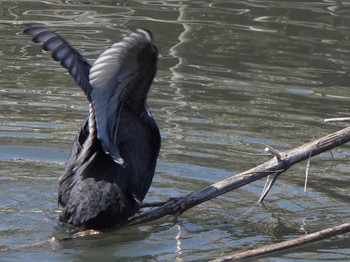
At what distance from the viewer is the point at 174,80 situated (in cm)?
1127

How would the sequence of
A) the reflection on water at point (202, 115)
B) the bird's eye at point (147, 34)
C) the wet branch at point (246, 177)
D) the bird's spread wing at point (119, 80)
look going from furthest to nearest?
the reflection on water at point (202, 115) < the wet branch at point (246, 177) < the bird's spread wing at point (119, 80) < the bird's eye at point (147, 34)

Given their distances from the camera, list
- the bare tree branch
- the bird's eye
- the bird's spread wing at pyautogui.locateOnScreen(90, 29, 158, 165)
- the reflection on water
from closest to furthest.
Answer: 1. the bare tree branch
2. the bird's eye
3. the bird's spread wing at pyautogui.locateOnScreen(90, 29, 158, 165)
4. the reflection on water

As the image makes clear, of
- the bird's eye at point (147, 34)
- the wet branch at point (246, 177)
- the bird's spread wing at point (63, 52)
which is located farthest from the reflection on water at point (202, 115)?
the bird's eye at point (147, 34)

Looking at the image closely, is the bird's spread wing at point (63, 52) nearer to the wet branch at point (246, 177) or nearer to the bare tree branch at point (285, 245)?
the wet branch at point (246, 177)

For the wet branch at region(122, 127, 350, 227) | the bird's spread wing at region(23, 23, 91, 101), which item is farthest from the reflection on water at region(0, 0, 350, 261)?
the bird's spread wing at region(23, 23, 91, 101)

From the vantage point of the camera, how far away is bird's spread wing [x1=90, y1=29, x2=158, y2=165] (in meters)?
6.19

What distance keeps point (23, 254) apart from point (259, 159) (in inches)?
122

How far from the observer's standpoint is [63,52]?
257 inches

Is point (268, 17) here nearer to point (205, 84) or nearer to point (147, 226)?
point (205, 84)

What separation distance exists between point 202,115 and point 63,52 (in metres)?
3.71

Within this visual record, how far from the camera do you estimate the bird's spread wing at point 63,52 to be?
640 centimetres

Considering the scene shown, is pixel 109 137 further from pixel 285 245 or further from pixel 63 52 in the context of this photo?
pixel 285 245

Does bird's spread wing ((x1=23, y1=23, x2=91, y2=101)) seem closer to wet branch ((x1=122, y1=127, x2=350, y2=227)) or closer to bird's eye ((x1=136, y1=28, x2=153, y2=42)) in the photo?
bird's eye ((x1=136, y1=28, x2=153, y2=42))

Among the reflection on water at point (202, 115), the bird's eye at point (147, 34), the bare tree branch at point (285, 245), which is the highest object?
the bird's eye at point (147, 34)
